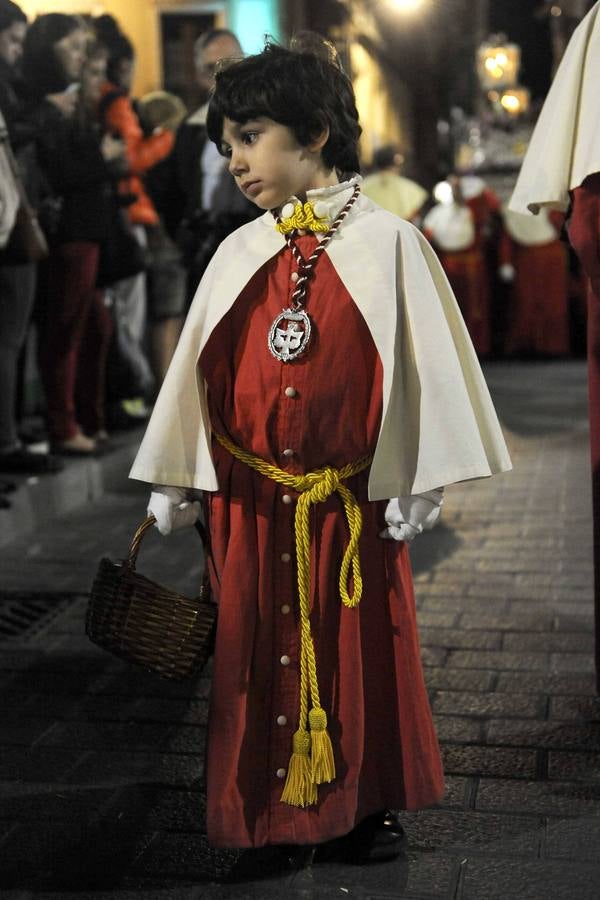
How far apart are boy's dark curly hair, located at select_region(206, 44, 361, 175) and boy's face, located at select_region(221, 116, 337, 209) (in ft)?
0.06

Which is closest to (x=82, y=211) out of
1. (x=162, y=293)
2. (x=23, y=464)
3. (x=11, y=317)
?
(x=11, y=317)

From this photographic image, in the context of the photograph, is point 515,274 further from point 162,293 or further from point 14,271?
point 14,271

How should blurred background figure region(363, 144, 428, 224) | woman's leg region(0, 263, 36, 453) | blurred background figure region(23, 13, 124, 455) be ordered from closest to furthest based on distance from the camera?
woman's leg region(0, 263, 36, 453) < blurred background figure region(23, 13, 124, 455) < blurred background figure region(363, 144, 428, 224)

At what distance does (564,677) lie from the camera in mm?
3881

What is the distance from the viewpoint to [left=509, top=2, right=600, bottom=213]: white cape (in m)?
3.26

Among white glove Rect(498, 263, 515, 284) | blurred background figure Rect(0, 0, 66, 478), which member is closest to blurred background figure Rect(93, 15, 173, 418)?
blurred background figure Rect(0, 0, 66, 478)

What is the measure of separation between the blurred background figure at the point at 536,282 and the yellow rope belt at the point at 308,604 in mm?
11256

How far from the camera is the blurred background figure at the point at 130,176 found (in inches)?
283

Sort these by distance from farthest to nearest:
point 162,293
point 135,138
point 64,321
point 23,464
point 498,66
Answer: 1. point 498,66
2. point 162,293
3. point 135,138
4. point 64,321
5. point 23,464

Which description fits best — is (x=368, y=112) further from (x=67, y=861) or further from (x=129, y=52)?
(x=67, y=861)

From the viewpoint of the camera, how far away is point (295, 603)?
2.72 metres

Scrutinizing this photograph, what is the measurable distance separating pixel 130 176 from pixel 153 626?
4.73 m

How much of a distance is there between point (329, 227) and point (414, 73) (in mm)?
26556

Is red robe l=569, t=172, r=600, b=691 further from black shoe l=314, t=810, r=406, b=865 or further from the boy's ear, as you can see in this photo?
black shoe l=314, t=810, r=406, b=865
